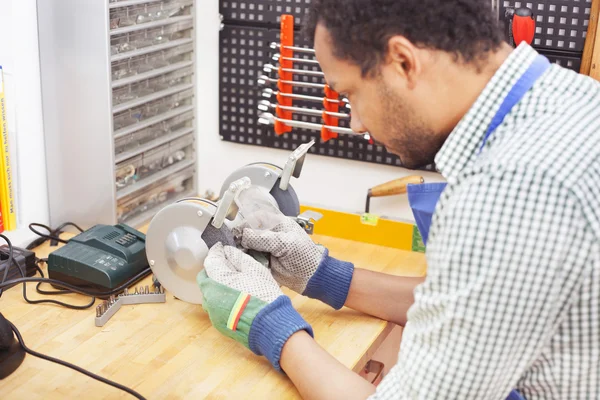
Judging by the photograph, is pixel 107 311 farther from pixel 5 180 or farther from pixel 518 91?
pixel 518 91

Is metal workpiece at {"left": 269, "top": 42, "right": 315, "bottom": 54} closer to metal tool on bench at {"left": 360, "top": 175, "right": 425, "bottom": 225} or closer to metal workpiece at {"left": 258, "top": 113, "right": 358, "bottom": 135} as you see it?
metal workpiece at {"left": 258, "top": 113, "right": 358, "bottom": 135}

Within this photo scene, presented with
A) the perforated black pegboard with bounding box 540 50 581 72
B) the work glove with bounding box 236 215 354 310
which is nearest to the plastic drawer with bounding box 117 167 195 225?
the work glove with bounding box 236 215 354 310

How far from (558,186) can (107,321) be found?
2.77ft

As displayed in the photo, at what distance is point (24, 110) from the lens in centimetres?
152

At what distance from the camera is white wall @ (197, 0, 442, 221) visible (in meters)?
1.74

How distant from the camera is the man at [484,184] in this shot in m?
0.72

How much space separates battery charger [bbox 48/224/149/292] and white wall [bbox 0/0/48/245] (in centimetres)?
20

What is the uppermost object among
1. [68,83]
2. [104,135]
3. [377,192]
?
[68,83]

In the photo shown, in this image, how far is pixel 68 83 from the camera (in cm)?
154

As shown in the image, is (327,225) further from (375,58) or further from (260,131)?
(375,58)

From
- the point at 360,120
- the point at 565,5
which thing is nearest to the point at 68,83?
the point at 360,120

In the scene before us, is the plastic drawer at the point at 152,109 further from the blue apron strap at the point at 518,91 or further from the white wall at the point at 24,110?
the blue apron strap at the point at 518,91

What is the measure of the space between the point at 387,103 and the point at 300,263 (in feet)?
1.56

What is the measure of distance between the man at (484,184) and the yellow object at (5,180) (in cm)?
78
